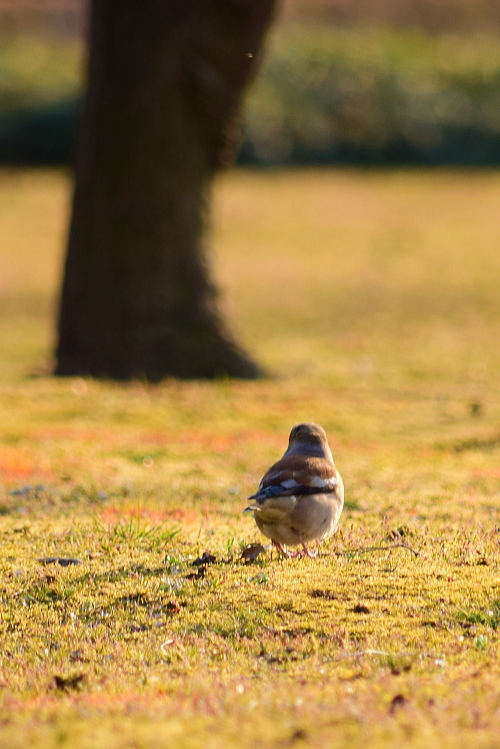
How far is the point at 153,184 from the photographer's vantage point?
12445 millimetres

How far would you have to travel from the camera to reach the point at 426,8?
38.8 metres

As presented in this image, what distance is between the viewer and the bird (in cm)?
545

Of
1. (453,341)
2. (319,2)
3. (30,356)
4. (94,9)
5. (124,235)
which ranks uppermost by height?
(319,2)

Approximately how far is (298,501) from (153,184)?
7.76 m

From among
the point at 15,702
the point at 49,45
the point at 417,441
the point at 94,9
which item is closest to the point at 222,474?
the point at 417,441

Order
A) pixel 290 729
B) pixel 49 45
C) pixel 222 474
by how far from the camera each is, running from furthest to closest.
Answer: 1. pixel 49 45
2. pixel 222 474
3. pixel 290 729

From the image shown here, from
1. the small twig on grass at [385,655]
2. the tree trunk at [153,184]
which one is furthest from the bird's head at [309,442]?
the tree trunk at [153,184]

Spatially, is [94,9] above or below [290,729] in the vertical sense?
above

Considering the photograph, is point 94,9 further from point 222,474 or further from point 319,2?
point 319,2

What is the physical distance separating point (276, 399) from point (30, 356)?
5723 millimetres

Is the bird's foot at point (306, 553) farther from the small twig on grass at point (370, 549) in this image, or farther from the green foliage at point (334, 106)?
the green foliage at point (334, 106)

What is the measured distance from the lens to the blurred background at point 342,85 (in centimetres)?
3150

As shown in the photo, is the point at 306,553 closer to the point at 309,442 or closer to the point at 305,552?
the point at 305,552

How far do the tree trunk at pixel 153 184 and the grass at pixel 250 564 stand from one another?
2.18ft
